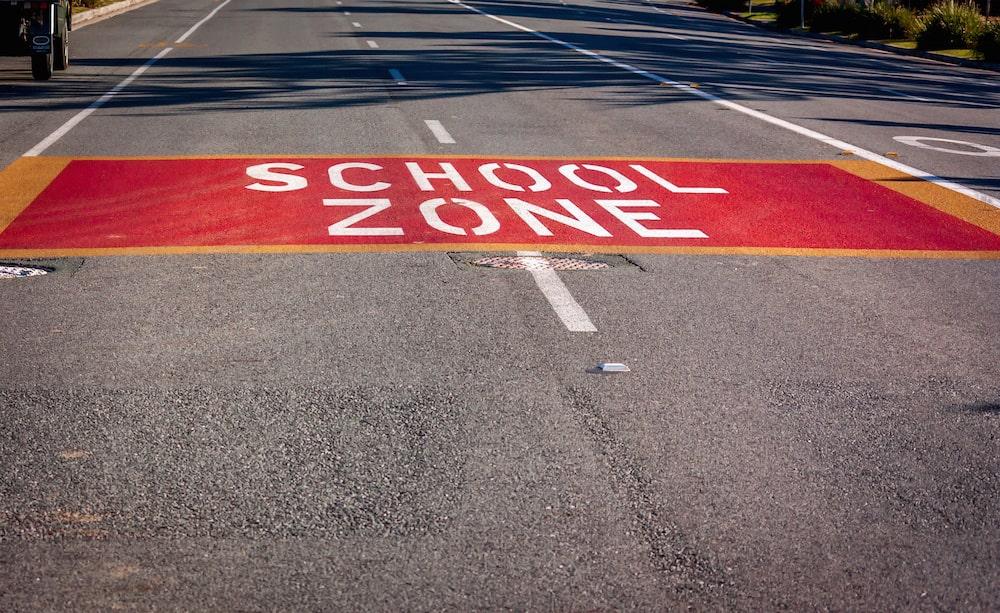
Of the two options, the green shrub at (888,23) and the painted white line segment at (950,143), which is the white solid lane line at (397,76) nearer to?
the painted white line segment at (950,143)

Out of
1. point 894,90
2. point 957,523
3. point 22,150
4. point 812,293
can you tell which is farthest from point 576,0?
point 957,523

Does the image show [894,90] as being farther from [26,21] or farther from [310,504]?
[310,504]

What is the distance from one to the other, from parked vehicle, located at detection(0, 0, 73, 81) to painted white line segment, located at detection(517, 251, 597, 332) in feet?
35.9

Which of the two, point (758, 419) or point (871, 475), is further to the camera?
point (758, 419)

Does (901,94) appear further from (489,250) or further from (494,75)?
(489,250)

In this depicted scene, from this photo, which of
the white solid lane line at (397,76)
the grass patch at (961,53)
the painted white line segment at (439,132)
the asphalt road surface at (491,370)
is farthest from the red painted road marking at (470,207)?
the grass patch at (961,53)

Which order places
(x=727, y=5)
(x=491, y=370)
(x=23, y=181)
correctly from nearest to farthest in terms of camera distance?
(x=491, y=370) < (x=23, y=181) < (x=727, y=5)

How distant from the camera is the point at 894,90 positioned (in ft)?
69.2

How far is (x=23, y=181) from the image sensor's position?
10.7 meters

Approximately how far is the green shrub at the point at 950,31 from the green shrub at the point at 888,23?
1.45 m

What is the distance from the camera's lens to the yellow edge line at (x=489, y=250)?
8305mm

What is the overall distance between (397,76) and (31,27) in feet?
18.4

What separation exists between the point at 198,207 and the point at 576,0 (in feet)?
142

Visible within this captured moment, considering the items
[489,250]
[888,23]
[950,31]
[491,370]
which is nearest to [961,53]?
[950,31]
